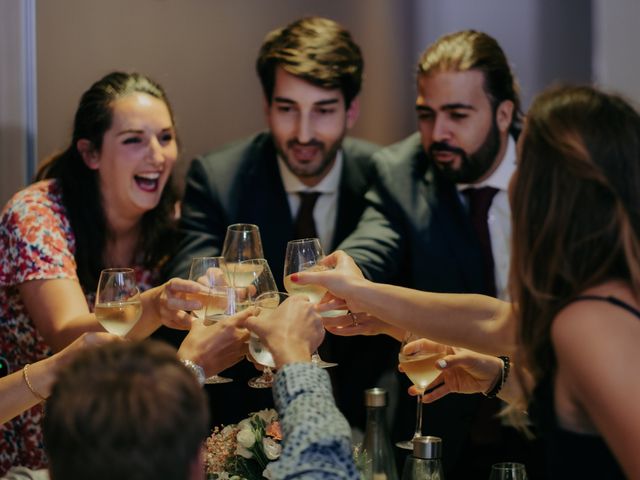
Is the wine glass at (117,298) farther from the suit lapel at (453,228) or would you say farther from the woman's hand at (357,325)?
the suit lapel at (453,228)

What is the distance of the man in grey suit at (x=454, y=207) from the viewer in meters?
3.35

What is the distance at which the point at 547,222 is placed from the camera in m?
1.78

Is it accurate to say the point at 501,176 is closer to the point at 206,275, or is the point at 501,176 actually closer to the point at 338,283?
the point at 338,283

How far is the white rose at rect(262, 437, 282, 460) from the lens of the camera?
2.20m

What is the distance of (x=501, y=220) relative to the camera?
3.50 metres

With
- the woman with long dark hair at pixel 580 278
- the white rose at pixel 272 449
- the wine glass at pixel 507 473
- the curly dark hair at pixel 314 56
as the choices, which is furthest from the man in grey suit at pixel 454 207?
the woman with long dark hair at pixel 580 278

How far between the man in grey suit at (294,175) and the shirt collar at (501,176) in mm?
385

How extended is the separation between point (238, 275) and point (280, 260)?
1.11 m

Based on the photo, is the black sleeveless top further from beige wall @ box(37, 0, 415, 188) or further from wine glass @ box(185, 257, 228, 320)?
beige wall @ box(37, 0, 415, 188)

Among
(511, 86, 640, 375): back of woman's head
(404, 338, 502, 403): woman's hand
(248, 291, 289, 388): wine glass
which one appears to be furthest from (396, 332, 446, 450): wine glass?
(511, 86, 640, 375): back of woman's head

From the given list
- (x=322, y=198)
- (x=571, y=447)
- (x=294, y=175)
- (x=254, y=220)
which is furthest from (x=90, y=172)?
(x=571, y=447)

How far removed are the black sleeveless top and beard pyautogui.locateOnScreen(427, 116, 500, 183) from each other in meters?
1.79

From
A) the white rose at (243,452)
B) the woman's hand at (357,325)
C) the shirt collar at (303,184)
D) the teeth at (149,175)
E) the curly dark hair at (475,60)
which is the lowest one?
the white rose at (243,452)

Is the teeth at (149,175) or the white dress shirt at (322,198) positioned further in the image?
the white dress shirt at (322,198)
